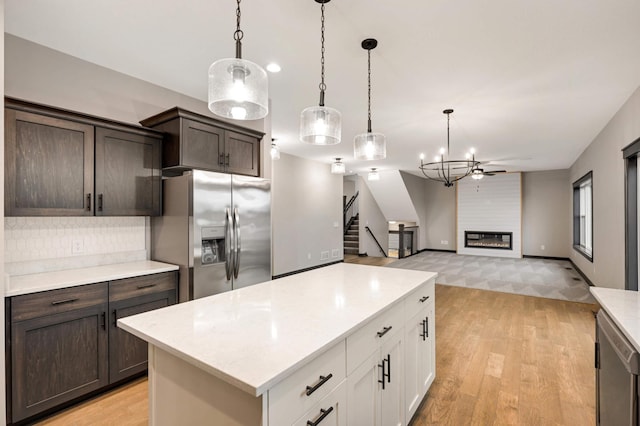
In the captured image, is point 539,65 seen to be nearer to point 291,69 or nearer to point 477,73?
point 477,73

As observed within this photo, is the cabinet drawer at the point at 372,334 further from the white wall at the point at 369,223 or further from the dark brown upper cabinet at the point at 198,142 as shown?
the white wall at the point at 369,223

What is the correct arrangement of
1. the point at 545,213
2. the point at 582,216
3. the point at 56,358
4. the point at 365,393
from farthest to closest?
the point at 545,213, the point at 582,216, the point at 56,358, the point at 365,393

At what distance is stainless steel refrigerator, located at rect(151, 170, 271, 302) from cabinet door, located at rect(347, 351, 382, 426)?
182 cm

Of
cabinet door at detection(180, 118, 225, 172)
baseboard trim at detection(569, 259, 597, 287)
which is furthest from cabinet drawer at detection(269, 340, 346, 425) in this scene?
baseboard trim at detection(569, 259, 597, 287)

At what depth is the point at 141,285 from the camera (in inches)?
102

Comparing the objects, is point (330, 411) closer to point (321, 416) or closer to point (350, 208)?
point (321, 416)

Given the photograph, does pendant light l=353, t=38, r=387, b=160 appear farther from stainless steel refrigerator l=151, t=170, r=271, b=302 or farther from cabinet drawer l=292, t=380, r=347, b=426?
cabinet drawer l=292, t=380, r=347, b=426

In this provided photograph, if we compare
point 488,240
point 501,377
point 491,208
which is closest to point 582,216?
point 491,208

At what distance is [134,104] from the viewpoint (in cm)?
304

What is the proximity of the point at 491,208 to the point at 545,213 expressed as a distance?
1436 millimetres

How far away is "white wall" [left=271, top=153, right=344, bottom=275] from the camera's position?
629cm

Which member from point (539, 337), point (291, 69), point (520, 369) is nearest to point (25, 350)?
point (291, 69)

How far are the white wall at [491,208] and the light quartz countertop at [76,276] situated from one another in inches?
382

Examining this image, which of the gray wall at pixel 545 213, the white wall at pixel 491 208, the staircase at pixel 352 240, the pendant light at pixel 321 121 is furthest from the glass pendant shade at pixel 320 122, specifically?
the gray wall at pixel 545 213
